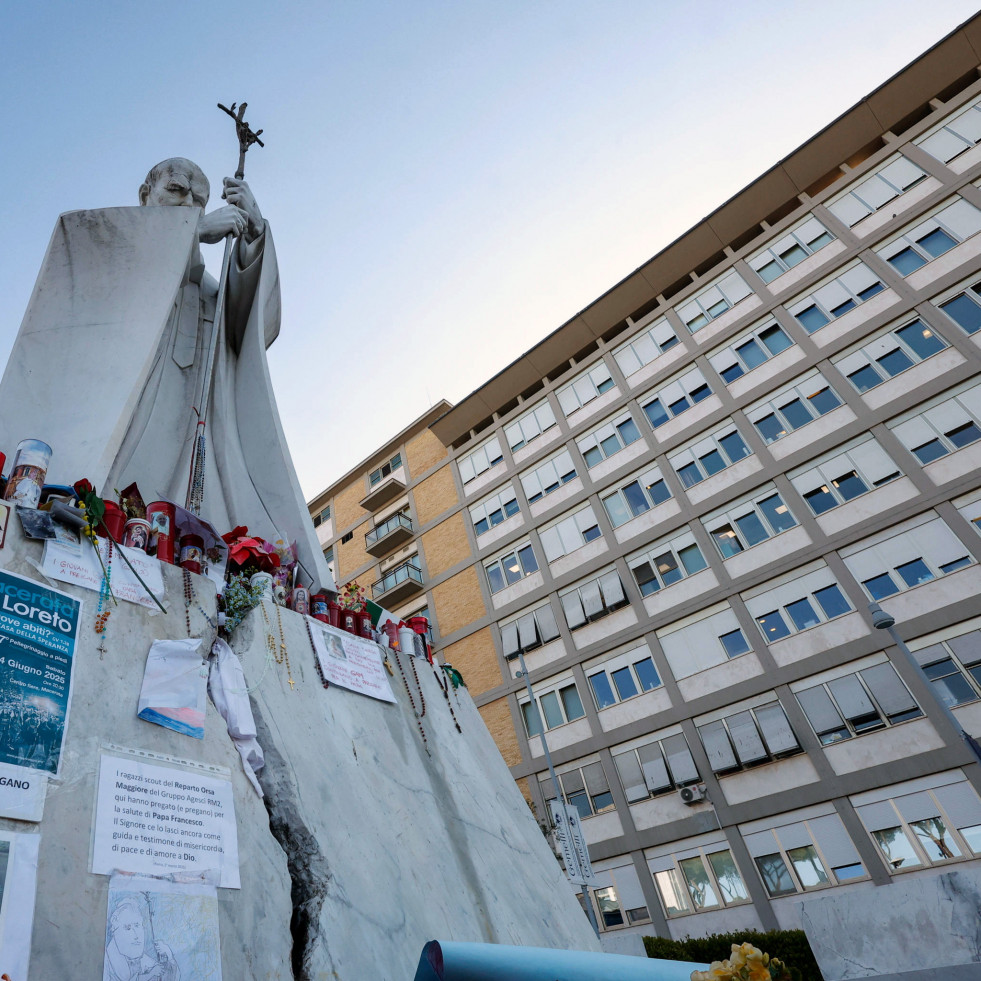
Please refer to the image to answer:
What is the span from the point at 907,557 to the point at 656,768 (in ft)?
28.5

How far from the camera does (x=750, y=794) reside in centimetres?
1836

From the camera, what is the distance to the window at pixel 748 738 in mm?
18359

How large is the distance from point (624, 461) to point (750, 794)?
447 inches

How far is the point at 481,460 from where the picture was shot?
3028 cm

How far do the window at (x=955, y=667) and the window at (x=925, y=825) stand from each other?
6.25 feet

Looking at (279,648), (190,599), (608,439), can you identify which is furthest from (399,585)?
(190,599)

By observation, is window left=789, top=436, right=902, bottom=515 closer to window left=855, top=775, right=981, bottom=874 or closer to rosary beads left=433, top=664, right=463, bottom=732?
window left=855, top=775, right=981, bottom=874

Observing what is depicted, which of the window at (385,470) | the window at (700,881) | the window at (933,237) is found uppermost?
the window at (385,470)

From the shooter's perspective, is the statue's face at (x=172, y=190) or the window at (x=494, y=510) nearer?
the statue's face at (x=172, y=190)

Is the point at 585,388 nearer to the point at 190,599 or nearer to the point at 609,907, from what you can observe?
the point at 609,907

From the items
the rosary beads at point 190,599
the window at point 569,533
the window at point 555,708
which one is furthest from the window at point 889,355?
the rosary beads at point 190,599

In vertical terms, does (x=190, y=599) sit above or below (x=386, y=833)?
above

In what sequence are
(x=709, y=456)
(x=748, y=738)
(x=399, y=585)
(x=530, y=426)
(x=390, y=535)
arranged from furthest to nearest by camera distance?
(x=390, y=535), (x=530, y=426), (x=399, y=585), (x=709, y=456), (x=748, y=738)

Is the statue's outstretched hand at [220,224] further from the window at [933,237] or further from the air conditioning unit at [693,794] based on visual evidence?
the window at [933,237]
